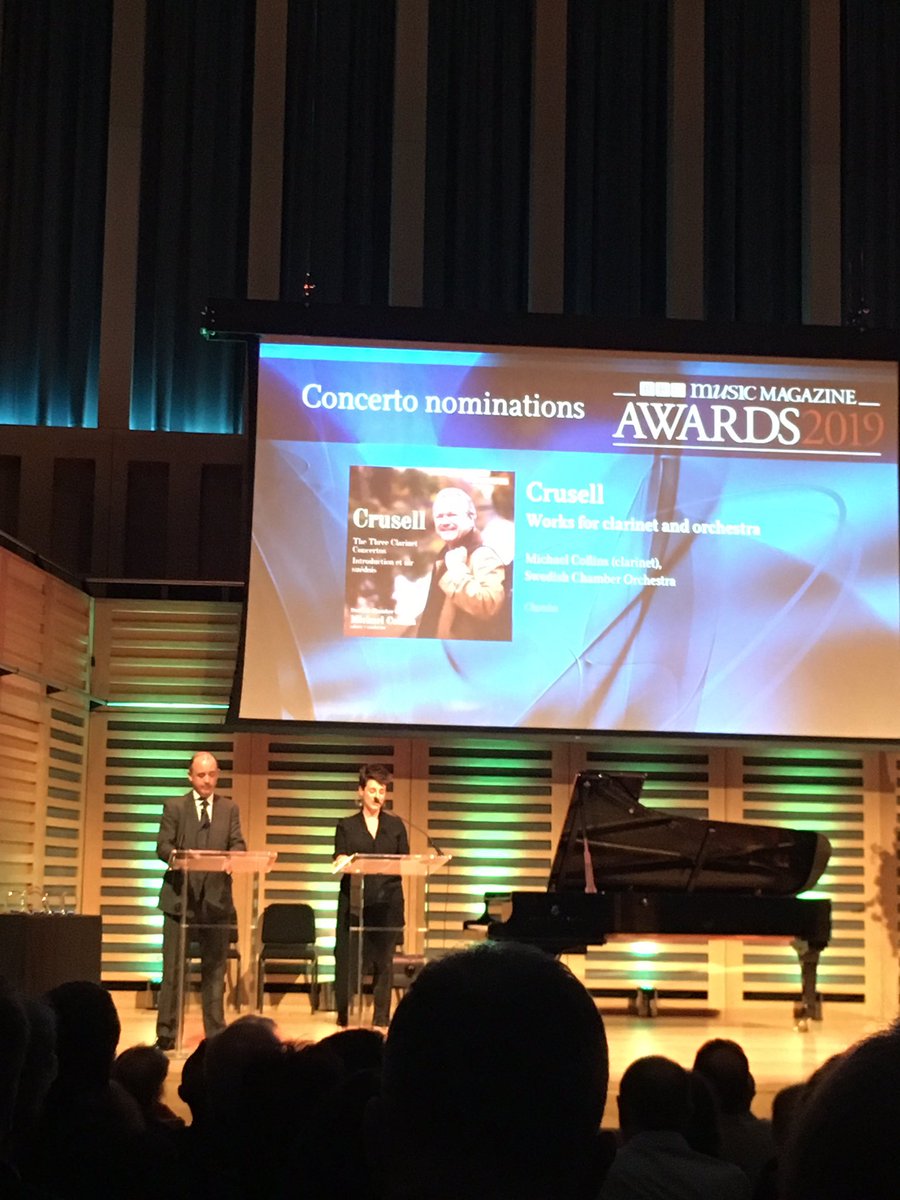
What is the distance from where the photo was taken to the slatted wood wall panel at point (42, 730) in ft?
28.8

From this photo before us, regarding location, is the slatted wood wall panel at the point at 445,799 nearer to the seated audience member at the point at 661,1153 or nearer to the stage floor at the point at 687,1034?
the stage floor at the point at 687,1034

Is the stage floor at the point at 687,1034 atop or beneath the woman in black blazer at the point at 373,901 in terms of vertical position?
beneath

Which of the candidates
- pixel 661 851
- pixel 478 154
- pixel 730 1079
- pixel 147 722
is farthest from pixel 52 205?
pixel 730 1079

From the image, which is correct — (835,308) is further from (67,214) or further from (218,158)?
(67,214)

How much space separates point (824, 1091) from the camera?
78 centimetres

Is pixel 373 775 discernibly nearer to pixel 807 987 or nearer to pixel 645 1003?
pixel 645 1003

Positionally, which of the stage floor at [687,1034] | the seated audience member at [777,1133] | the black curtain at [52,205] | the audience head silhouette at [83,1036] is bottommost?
the stage floor at [687,1034]

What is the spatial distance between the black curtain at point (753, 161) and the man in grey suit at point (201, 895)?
19.2ft

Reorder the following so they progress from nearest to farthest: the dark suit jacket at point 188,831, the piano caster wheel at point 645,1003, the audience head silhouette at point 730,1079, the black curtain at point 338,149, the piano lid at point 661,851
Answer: the audience head silhouette at point 730,1079 < the piano lid at point 661,851 < the dark suit jacket at point 188,831 < the piano caster wheel at point 645,1003 < the black curtain at point 338,149

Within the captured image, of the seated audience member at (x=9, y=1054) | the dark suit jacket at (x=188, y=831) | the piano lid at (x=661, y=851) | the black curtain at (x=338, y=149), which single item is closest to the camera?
the seated audience member at (x=9, y=1054)

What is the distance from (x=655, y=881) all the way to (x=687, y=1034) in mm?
1337

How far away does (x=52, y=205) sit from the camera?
37.7 feet

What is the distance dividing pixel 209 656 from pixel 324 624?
1410 mm

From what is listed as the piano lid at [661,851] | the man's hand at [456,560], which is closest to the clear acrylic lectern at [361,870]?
the piano lid at [661,851]
